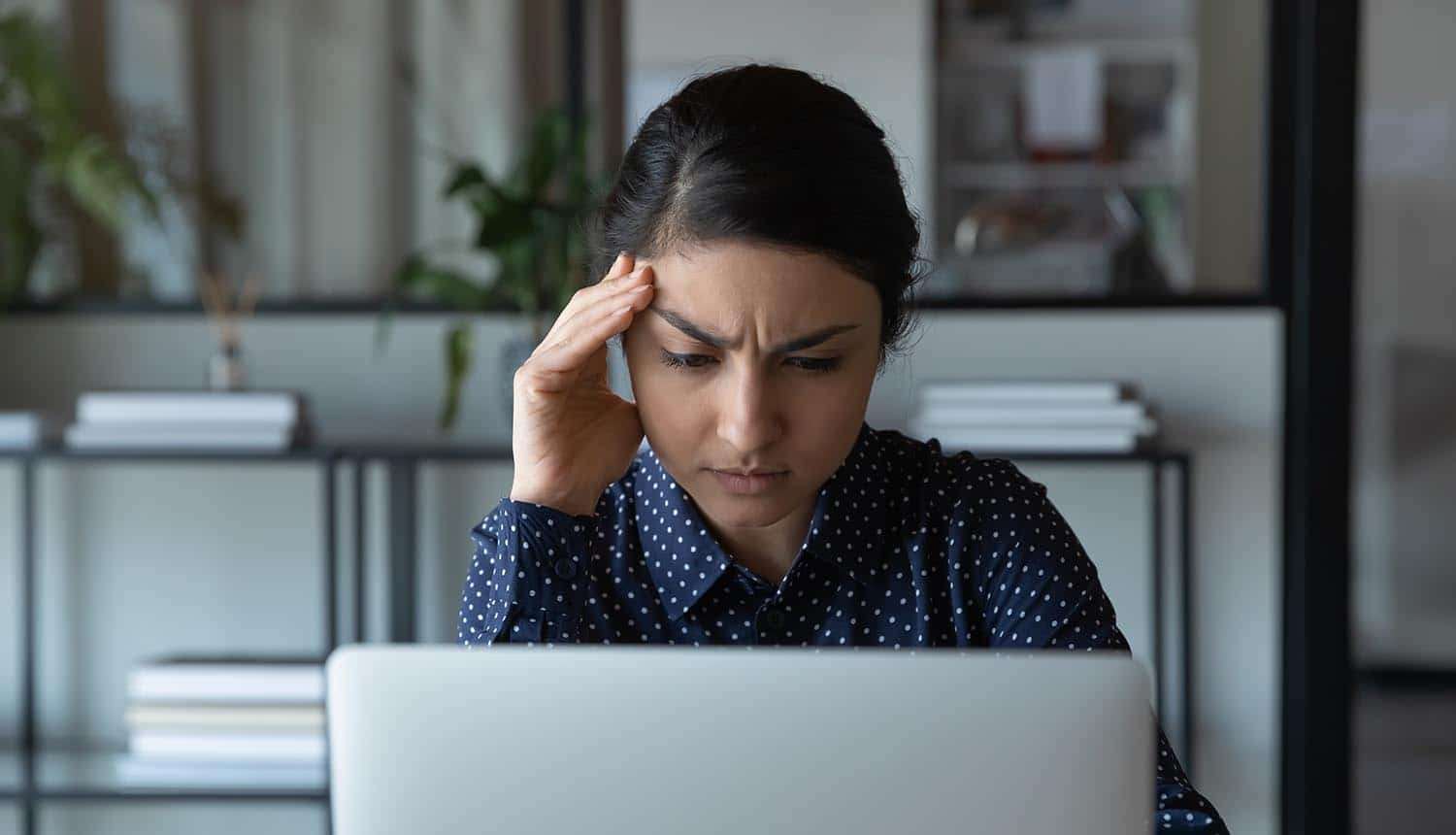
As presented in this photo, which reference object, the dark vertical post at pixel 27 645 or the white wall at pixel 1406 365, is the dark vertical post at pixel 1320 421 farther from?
the white wall at pixel 1406 365

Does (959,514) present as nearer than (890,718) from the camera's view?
No

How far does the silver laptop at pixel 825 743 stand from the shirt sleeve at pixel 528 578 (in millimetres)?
607

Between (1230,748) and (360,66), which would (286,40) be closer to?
(360,66)

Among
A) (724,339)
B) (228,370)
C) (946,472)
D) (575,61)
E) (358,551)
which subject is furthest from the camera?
(575,61)

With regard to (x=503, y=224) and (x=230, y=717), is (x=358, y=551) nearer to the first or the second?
(x=230, y=717)

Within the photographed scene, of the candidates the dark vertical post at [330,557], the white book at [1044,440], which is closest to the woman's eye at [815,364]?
the white book at [1044,440]

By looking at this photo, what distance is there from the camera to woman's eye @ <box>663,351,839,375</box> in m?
1.21

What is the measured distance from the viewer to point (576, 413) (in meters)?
1.38

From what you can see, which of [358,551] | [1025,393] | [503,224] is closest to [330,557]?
[358,551]

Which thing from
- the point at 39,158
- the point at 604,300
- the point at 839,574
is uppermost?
the point at 39,158

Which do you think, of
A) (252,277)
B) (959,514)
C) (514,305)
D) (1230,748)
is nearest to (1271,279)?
(1230,748)

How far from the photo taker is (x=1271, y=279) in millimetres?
2742

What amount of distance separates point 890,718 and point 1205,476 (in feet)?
7.24

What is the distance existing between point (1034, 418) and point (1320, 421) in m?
0.59
